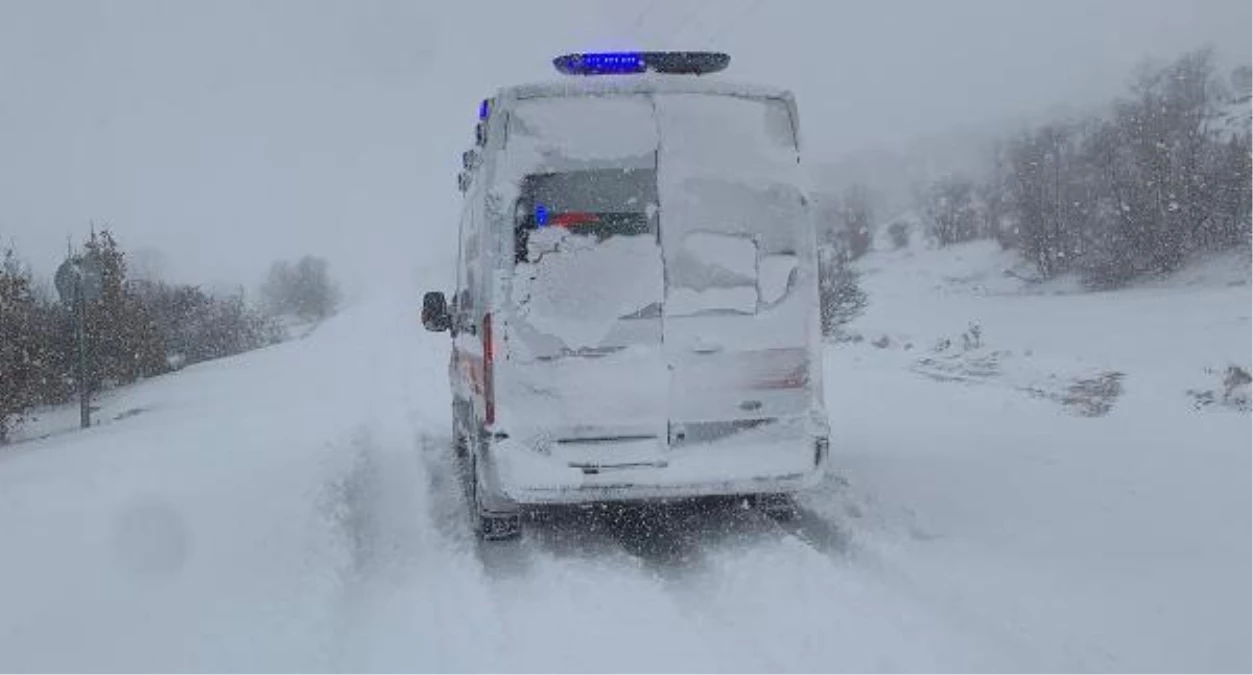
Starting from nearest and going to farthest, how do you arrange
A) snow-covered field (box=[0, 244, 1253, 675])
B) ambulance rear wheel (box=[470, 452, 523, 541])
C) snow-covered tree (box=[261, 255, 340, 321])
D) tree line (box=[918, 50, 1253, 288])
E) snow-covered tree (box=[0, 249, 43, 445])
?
1. snow-covered field (box=[0, 244, 1253, 675])
2. ambulance rear wheel (box=[470, 452, 523, 541])
3. tree line (box=[918, 50, 1253, 288])
4. snow-covered tree (box=[0, 249, 43, 445])
5. snow-covered tree (box=[261, 255, 340, 321])

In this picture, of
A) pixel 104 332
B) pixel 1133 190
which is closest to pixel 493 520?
pixel 1133 190

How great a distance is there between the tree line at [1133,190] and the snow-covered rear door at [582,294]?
19375 millimetres

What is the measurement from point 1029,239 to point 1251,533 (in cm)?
2198

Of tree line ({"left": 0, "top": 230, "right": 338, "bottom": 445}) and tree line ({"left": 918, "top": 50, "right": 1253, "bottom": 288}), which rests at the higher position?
tree line ({"left": 918, "top": 50, "right": 1253, "bottom": 288})

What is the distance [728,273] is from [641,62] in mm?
1494

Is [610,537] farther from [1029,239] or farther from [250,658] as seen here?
[1029,239]

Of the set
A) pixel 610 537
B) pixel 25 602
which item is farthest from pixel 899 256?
pixel 25 602

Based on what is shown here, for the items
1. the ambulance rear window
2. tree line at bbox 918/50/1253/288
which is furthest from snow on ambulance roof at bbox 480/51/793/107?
tree line at bbox 918/50/1253/288

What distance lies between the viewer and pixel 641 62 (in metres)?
6.56

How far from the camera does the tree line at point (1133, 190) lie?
22.1 metres

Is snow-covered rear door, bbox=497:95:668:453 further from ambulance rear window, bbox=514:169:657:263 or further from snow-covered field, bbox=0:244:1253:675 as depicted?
snow-covered field, bbox=0:244:1253:675

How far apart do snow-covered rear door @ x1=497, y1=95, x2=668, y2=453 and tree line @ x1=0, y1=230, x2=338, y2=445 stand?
820 inches

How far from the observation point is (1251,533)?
19.7 feet

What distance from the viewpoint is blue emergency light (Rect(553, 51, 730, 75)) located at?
21.4ft
